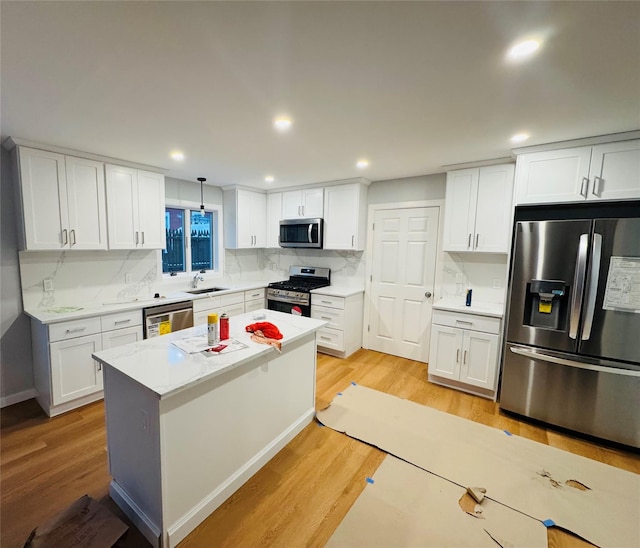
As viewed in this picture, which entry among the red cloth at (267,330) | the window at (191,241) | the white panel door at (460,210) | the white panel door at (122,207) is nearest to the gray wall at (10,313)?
the white panel door at (122,207)

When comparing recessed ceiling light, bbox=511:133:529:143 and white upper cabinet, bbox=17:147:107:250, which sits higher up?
recessed ceiling light, bbox=511:133:529:143

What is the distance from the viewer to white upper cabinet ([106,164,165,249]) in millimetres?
3102

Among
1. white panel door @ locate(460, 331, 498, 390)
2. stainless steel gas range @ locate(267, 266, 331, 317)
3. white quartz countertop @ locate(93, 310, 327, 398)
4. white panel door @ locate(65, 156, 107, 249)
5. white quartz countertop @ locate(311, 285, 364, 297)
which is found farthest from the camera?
stainless steel gas range @ locate(267, 266, 331, 317)

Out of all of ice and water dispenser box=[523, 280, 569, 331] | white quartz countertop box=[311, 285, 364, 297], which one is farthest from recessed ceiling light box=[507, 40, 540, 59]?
white quartz countertop box=[311, 285, 364, 297]

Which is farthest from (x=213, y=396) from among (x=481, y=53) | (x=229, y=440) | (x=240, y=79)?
(x=481, y=53)

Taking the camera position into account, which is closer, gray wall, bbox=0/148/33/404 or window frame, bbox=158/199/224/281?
gray wall, bbox=0/148/33/404

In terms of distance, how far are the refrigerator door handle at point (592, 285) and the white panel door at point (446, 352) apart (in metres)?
1.01

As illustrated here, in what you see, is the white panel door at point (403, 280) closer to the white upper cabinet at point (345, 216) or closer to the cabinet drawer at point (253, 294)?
the white upper cabinet at point (345, 216)

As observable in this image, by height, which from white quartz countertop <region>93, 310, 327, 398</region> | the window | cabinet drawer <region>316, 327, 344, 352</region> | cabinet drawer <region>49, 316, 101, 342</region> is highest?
the window

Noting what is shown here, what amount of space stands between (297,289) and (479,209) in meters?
2.49

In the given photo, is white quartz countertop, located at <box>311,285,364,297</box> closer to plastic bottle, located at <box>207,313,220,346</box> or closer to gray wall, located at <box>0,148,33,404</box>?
plastic bottle, located at <box>207,313,220,346</box>

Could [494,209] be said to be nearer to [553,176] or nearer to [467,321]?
[553,176]

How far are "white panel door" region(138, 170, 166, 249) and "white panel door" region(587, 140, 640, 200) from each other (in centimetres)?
425

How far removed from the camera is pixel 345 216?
4.07 metres
